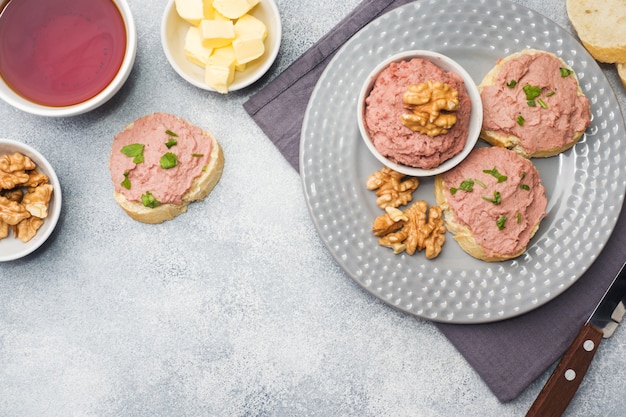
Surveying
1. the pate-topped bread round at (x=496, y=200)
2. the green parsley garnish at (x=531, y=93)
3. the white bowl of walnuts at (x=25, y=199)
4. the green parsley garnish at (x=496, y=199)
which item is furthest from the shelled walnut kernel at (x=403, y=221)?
the white bowl of walnuts at (x=25, y=199)

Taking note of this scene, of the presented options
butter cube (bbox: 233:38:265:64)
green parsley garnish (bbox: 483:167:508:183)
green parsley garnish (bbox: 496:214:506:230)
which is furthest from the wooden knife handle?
butter cube (bbox: 233:38:265:64)

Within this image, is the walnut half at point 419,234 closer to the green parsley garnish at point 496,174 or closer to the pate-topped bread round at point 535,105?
the green parsley garnish at point 496,174

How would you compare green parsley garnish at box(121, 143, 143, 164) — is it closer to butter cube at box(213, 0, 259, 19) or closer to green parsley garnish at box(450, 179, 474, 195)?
butter cube at box(213, 0, 259, 19)

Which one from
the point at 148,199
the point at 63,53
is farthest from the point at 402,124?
the point at 63,53

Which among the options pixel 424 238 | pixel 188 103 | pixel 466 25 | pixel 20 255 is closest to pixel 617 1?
pixel 466 25

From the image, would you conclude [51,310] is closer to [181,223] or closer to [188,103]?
[181,223]

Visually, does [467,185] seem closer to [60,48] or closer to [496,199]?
[496,199]
